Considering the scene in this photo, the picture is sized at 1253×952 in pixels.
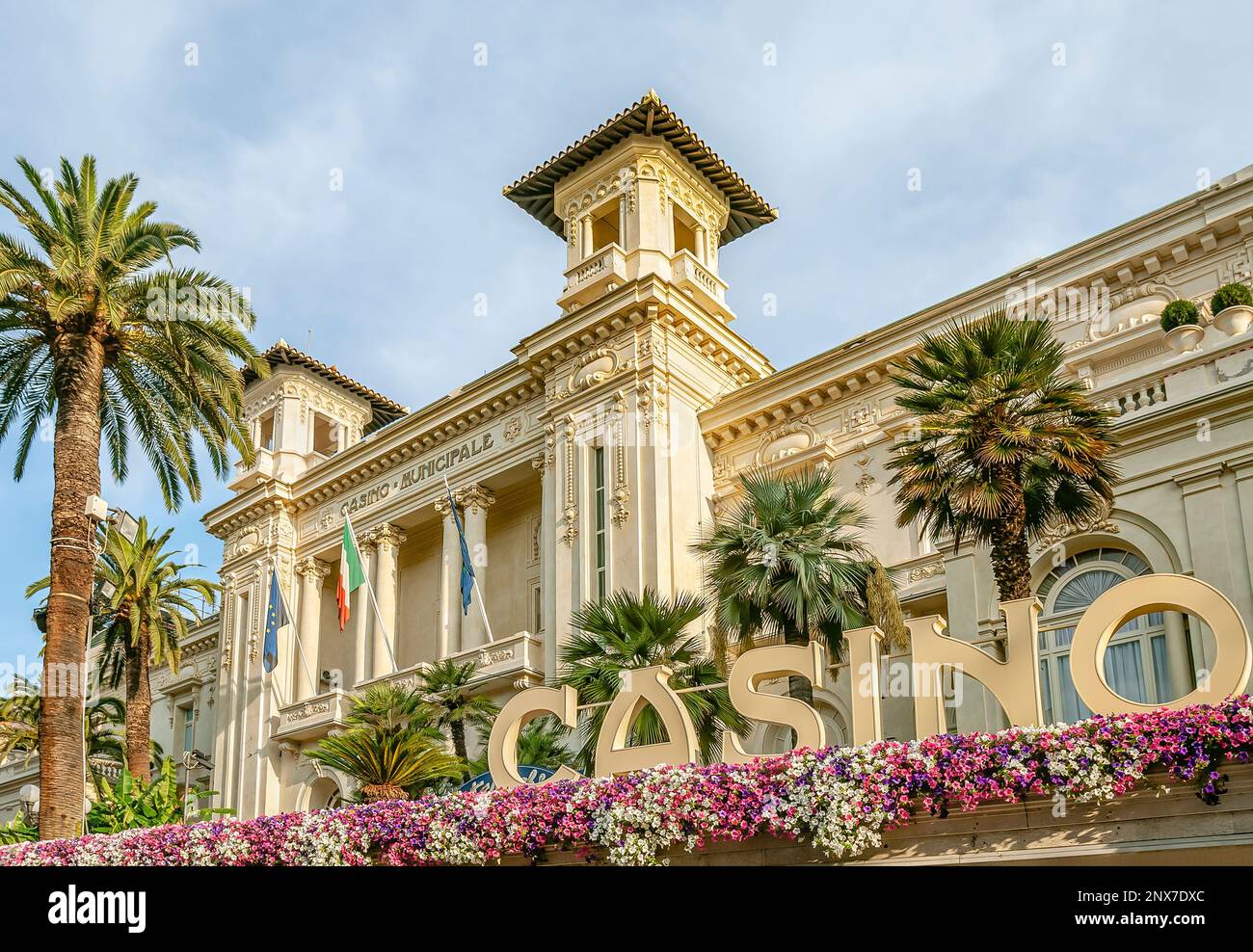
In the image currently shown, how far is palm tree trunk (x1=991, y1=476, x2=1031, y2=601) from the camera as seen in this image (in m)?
18.3

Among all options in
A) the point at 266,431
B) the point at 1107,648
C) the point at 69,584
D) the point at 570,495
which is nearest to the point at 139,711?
the point at 266,431

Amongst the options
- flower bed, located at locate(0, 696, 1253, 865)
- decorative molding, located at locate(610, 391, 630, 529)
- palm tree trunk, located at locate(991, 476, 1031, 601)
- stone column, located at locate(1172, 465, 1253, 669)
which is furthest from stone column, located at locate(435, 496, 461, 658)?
stone column, located at locate(1172, 465, 1253, 669)

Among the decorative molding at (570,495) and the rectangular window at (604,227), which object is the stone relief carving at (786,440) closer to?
the decorative molding at (570,495)

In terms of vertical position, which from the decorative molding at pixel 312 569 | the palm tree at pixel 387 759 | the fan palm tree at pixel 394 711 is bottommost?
the palm tree at pixel 387 759

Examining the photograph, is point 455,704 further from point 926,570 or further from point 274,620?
point 926,570

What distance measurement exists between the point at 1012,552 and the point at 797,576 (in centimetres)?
443

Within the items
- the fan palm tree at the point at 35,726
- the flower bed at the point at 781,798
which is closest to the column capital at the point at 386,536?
the fan palm tree at the point at 35,726

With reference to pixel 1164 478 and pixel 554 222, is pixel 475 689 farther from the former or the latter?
pixel 1164 478

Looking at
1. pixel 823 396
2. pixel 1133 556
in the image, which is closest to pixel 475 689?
pixel 823 396

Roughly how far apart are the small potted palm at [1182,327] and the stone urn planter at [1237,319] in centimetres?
51

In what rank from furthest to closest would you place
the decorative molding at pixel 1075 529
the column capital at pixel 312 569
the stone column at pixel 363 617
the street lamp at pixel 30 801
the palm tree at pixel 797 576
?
the column capital at pixel 312 569 → the stone column at pixel 363 617 → the street lamp at pixel 30 801 → the palm tree at pixel 797 576 → the decorative molding at pixel 1075 529

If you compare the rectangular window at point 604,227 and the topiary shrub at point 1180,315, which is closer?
the topiary shrub at point 1180,315

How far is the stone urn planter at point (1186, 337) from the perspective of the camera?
21344 mm

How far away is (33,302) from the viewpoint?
26.3 meters
